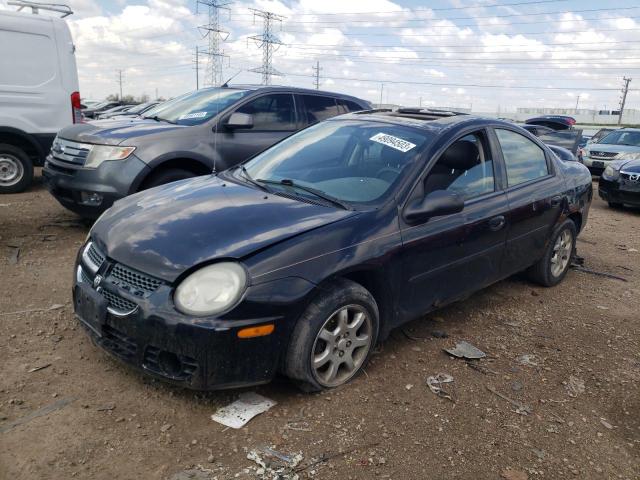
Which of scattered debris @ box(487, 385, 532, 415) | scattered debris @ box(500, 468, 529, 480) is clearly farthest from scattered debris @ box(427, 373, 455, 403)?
scattered debris @ box(500, 468, 529, 480)

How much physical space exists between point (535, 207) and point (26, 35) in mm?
7235

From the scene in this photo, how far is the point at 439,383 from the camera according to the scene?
3.19 metres

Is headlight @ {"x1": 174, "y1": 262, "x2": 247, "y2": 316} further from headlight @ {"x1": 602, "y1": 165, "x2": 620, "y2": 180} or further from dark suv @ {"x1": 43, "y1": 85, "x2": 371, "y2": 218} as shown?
headlight @ {"x1": 602, "y1": 165, "x2": 620, "y2": 180}

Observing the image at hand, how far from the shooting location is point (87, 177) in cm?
535

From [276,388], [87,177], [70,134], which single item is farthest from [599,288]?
[70,134]

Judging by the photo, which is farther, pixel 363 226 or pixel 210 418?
pixel 363 226

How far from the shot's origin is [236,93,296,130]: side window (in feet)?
20.5

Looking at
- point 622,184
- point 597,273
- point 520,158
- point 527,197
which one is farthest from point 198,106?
point 622,184

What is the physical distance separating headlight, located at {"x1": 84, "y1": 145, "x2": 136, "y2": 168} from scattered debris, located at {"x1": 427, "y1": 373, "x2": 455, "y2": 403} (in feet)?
12.3

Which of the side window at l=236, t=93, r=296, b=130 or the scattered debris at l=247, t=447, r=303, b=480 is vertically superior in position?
the side window at l=236, t=93, r=296, b=130

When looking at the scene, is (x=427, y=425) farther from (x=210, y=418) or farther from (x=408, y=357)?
(x=210, y=418)

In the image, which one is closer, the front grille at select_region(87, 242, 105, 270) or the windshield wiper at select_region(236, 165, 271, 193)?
the front grille at select_region(87, 242, 105, 270)

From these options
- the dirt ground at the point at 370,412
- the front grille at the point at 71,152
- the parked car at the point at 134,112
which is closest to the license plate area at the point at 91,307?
the dirt ground at the point at 370,412

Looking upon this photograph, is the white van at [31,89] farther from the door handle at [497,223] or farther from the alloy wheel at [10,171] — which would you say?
the door handle at [497,223]
